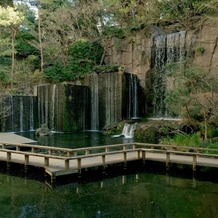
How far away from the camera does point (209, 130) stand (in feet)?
51.3

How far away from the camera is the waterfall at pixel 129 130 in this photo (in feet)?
64.6

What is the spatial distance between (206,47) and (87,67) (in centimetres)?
1052

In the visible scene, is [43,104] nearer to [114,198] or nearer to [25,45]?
[25,45]

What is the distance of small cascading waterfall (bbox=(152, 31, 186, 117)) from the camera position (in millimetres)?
22875

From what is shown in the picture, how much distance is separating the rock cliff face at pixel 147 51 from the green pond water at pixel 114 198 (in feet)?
37.3

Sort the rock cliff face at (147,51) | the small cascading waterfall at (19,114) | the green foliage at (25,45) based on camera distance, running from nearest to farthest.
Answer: the rock cliff face at (147,51) → the small cascading waterfall at (19,114) → the green foliage at (25,45)

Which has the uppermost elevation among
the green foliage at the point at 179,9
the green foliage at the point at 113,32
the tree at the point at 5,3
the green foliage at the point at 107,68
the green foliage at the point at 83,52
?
the tree at the point at 5,3

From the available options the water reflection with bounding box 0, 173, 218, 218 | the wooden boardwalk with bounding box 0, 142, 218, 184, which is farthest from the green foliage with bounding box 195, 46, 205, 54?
the water reflection with bounding box 0, 173, 218, 218

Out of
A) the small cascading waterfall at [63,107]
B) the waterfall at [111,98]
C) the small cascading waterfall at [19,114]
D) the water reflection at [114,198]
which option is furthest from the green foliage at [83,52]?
the water reflection at [114,198]

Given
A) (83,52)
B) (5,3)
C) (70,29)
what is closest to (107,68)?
(83,52)

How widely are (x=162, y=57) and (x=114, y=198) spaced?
17350 millimetres

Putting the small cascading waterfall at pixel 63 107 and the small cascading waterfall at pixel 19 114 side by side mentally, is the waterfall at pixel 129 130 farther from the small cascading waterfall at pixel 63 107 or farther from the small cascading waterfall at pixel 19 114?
the small cascading waterfall at pixel 19 114

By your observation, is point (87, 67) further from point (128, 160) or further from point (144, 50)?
point (128, 160)

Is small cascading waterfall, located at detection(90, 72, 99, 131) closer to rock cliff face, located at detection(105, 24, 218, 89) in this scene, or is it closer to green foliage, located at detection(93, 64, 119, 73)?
green foliage, located at detection(93, 64, 119, 73)
